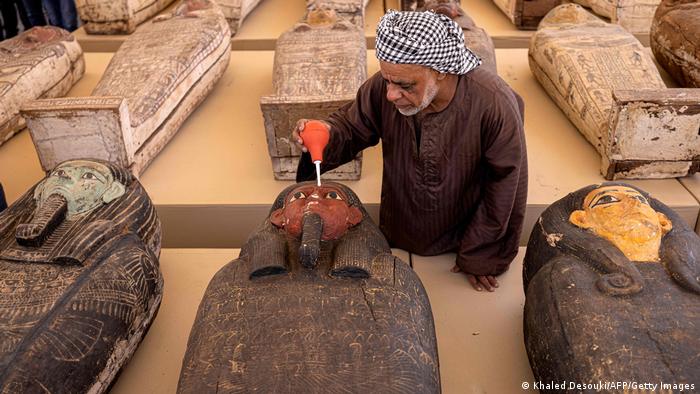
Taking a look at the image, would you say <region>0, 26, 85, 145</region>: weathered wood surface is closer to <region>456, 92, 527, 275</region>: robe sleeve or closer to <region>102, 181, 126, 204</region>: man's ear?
<region>102, 181, 126, 204</region>: man's ear

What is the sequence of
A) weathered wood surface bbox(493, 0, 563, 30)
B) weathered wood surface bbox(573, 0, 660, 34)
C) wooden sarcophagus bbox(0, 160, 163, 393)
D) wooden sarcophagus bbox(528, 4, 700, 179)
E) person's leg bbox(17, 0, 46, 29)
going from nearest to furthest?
1. wooden sarcophagus bbox(0, 160, 163, 393)
2. wooden sarcophagus bbox(528, 4, 700, 179)
3. weathered wood surface bbox(573, 0, 660, 34)
4. weathered wood surface bbox(493, 0, 563, 30)
5. person's leg bbox(17, 0, 46, 29)

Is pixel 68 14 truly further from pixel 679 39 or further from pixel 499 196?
pixel 679 39

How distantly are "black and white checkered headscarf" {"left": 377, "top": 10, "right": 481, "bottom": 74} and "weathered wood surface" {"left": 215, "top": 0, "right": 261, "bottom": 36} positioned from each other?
3193 mm

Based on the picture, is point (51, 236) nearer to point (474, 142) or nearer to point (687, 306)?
point (474, 142)

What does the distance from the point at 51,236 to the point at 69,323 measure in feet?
1.44

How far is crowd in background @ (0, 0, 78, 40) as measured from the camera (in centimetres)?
566

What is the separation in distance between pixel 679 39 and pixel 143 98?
3.17 metres

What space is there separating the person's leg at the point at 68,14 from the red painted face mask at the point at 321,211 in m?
4.46

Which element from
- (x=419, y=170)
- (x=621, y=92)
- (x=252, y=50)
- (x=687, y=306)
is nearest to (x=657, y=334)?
(x=687, y=306)

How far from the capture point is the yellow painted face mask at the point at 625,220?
1937mm

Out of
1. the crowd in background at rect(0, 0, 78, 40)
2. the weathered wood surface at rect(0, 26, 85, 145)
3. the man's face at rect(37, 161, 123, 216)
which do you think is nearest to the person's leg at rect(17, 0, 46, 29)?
the crowd in background at rect(0, 0, 78, 40)

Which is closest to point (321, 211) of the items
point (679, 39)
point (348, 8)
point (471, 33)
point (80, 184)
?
point (80, 184)

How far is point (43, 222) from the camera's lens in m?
2.17

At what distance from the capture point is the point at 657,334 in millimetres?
1681
